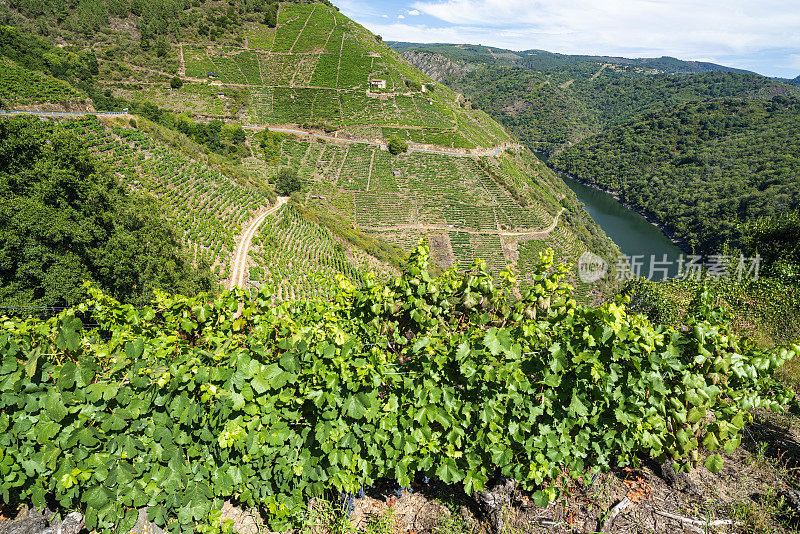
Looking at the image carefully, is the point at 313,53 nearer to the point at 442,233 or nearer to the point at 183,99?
the point at 183,99

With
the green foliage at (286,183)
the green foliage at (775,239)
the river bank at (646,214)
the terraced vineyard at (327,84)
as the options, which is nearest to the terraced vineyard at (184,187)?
the green foliage at (286,183)

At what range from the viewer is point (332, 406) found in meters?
3.23

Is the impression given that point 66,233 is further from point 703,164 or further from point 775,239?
point 703,164

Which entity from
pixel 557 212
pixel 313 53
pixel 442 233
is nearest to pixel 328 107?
pixel 313 53

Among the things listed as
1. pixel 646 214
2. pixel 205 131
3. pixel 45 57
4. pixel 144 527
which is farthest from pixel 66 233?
pixel 646 214

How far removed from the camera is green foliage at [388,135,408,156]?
200 ft

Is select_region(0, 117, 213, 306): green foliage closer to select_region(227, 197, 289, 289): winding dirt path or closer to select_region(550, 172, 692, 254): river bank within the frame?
select_region(227, 197, 289, 289): winding dirt path

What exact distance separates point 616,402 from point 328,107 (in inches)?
2966

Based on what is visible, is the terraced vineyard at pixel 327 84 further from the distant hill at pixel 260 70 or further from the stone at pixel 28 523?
the stone at pixel 28 523

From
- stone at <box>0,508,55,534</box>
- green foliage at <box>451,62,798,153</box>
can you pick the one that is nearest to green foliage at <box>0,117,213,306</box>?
stone at <box>0,508,55,534</box>

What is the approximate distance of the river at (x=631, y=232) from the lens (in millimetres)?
69213

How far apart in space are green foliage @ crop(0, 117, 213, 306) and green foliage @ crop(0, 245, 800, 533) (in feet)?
33.3

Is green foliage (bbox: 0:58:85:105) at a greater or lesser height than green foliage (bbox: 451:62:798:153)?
lesser

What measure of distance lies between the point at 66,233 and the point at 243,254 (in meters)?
12.2
